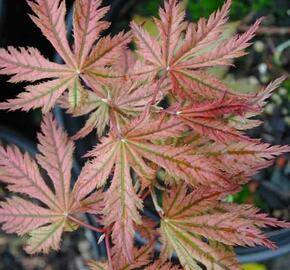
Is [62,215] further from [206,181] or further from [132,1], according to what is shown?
[132,1]

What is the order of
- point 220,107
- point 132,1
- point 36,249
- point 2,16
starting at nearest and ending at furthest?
point 220,107
point 36,249
point 2,16
point 132,1

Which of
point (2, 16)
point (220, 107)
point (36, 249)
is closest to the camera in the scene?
point (220, 107)

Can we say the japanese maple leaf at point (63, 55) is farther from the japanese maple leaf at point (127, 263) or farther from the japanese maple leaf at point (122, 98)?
the japanese maple leaf at point (127, 263)

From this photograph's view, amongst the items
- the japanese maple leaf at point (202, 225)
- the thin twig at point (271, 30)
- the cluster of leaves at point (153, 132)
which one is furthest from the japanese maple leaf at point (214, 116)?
the thin twig at point (271, 30)

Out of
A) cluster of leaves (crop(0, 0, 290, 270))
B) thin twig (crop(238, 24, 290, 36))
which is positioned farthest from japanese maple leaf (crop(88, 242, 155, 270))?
thin twig (crop(238, 24, 290, 36))

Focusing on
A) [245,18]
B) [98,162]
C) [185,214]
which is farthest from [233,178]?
[245,18]

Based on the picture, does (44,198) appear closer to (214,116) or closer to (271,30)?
(214,116)

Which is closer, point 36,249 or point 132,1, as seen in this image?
point 36,249
